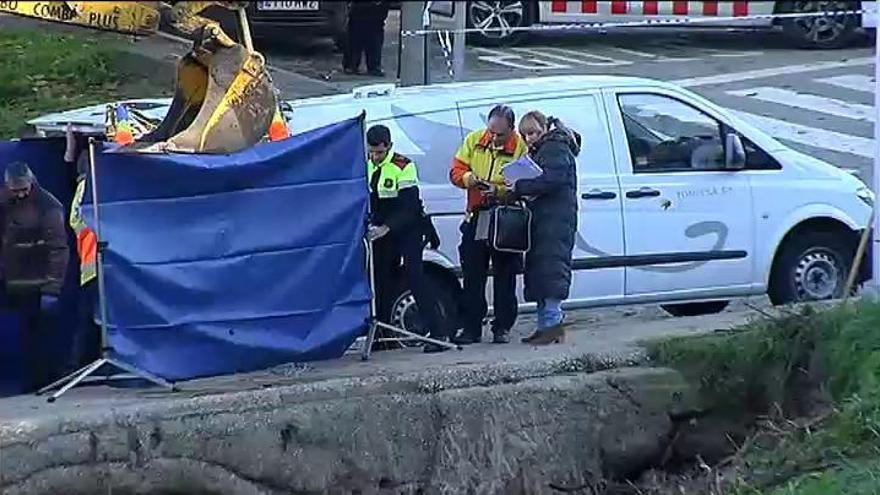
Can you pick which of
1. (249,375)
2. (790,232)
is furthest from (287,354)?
(790,232)

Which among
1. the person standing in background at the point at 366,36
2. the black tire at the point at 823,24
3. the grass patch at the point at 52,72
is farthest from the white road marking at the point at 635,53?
the grass patch at the point at 52,72

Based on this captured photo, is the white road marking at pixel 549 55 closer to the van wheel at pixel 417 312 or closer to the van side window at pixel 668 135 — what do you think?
the van side window at pixel 668 135

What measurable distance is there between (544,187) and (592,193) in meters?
1.20

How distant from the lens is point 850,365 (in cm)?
889

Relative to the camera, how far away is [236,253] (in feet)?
29.9

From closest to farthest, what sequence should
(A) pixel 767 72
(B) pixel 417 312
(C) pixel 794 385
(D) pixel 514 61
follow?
1. (C) pixel 794 385
2. (B) pixel 417 312
3. (A) pixel 767 72
4. (D) pixel 514 61

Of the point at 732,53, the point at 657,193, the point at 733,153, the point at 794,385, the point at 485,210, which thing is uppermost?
the point at 733,153

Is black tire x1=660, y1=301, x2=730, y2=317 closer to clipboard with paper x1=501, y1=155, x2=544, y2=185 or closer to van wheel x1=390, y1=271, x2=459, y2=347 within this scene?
van wheel x1=390, y1=271, x2=459, y2=347

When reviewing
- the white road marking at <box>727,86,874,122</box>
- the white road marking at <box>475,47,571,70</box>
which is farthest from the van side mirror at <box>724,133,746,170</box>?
the white road marking at <box>475,47,571,70</box>

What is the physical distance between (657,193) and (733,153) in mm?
592

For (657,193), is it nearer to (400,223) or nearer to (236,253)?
(400,223)

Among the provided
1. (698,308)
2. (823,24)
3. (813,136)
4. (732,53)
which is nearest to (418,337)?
(698,308)

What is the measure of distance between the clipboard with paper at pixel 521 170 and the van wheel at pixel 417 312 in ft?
3.03

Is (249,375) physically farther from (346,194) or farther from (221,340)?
(346,194)
